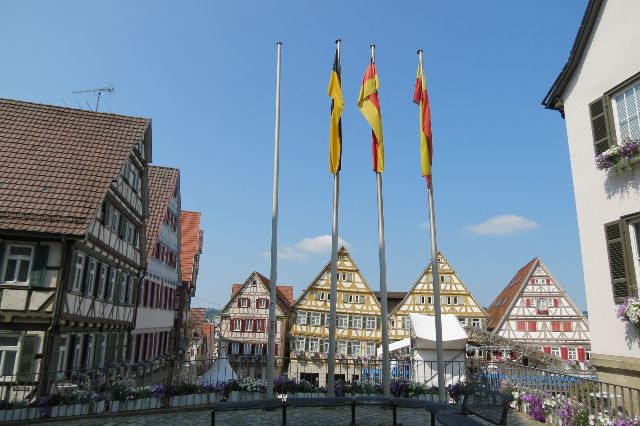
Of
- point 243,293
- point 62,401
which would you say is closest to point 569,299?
point 243,293

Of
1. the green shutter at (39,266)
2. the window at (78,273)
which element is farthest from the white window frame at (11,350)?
the window at (78,273)

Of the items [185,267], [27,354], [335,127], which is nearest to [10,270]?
[27,354]

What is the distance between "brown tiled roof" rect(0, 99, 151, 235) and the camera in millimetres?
14656

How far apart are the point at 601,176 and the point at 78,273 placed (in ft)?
49.2

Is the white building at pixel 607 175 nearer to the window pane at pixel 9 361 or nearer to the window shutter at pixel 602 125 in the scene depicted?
the window shutter at pixel 602 125

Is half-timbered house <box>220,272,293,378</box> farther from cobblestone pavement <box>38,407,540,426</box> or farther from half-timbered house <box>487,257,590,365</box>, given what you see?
cobblestone pavement <box>38,407,540,426</box>

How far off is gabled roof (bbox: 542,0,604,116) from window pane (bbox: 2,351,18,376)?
15873mm

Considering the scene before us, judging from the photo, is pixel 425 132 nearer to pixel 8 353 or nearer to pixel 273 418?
pixel 273 418

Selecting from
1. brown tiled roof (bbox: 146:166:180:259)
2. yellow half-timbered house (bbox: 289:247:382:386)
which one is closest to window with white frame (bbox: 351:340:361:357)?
yellow half-timbered house (bbox: 289:247:382:386)

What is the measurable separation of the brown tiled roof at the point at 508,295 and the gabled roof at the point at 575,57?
35061mm

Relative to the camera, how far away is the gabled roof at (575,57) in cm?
1114

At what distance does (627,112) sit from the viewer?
9.88 m

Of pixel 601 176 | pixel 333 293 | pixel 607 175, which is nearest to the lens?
pixel 607 175

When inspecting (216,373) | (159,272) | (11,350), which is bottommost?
(216,373)
